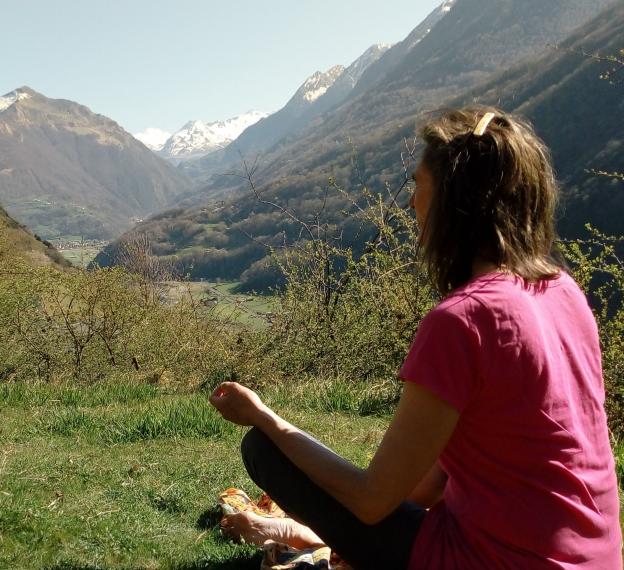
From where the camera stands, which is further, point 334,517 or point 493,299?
point 334,517

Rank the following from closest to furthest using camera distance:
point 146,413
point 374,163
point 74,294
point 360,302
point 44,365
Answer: point 146,413 → point 360,302 → point 74,294 → point 44,365 → point 374,163

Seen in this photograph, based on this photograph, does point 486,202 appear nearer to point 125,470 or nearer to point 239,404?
point 239,404

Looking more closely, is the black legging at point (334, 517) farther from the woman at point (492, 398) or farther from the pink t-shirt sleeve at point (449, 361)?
the pink t-shirt sleeve at point (449, 361)

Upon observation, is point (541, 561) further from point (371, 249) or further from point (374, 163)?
→ point (374, 163)

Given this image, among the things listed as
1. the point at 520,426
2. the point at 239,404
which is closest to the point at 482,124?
the point at 520,426

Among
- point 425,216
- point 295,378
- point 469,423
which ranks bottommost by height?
point 295,378

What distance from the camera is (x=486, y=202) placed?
1726 millimetres

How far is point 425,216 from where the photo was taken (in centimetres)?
185

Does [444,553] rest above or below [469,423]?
below

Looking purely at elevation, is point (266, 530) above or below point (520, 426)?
below

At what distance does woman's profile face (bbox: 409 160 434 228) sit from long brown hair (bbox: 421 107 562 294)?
21 millimetres

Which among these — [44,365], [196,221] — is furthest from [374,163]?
[44,365]

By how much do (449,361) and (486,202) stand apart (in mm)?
448

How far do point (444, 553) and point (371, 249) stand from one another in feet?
22.5
